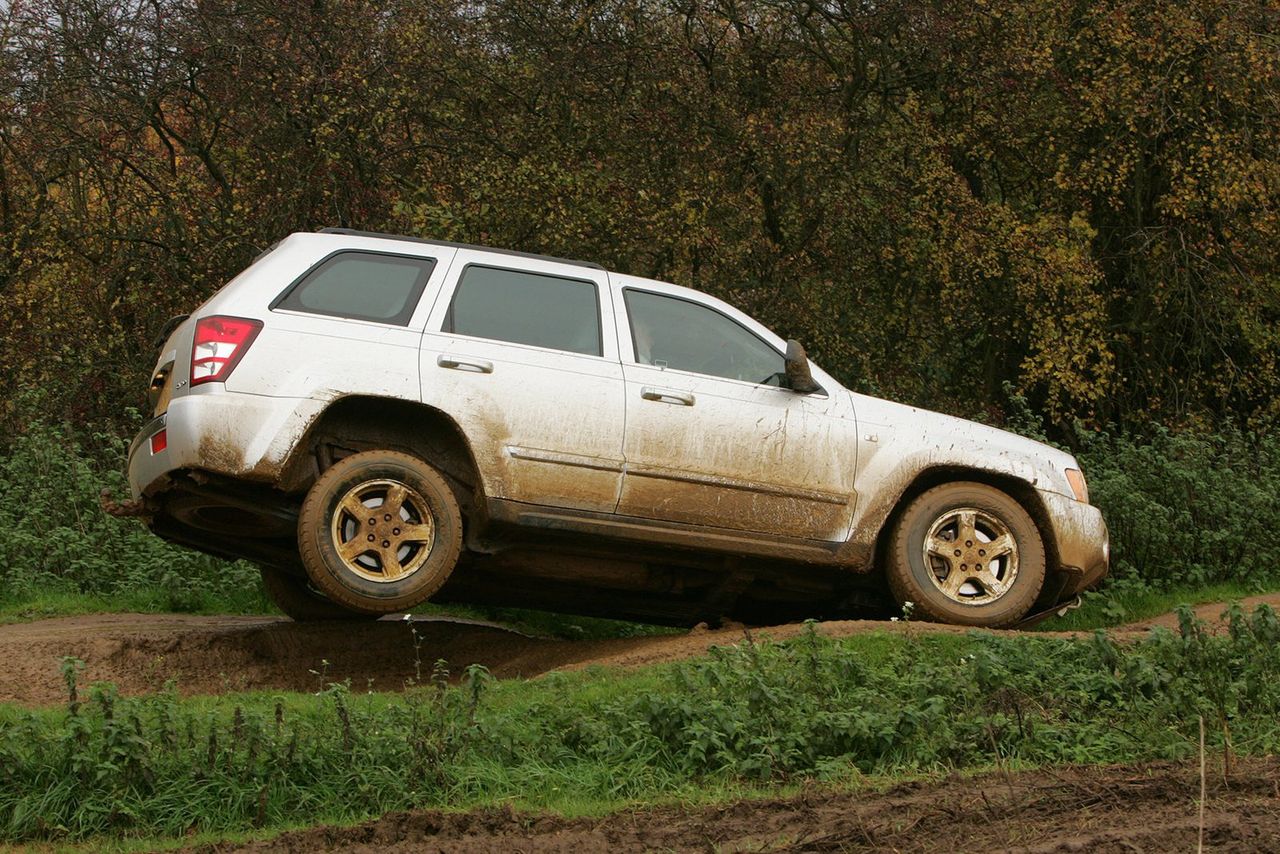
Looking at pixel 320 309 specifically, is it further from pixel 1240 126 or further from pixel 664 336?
pixel 1240 126

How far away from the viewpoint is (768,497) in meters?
8.09

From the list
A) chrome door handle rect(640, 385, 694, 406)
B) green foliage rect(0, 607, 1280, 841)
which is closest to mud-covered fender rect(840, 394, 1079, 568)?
chrome door handle rect(640, 385, 694, 406)

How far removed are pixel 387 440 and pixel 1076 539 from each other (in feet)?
12.9

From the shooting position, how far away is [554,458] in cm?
770

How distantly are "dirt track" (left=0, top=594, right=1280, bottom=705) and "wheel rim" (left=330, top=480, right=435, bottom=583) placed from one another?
0.60m

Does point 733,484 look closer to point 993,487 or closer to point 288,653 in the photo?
point 993,487

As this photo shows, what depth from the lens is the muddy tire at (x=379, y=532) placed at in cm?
736

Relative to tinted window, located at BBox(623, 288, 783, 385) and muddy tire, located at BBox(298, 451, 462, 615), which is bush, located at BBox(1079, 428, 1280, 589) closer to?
tinted window, located at BBox(623, 288, 783, 385)

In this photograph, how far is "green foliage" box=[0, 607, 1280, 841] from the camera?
18.4ft

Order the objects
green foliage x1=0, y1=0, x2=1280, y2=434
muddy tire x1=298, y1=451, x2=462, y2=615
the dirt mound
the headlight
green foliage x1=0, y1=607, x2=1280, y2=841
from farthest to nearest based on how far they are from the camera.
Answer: green foliage x1=0, y1=0, x2=1280, y2=434, the headlight, muddy tire x1=298, y1=451, x2=462, y2=615, green foliage x1=0, y1=607, x2=1280, y2=841, the dirt mound

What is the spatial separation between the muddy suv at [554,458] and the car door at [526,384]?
12 mm

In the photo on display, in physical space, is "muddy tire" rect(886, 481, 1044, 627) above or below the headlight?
below

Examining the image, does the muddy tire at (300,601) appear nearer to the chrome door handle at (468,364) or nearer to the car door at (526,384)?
the car door at (526,384)

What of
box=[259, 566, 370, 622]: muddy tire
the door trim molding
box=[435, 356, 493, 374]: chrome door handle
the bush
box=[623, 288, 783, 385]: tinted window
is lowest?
box=[259, 566, 370, 622]: muddy tire
